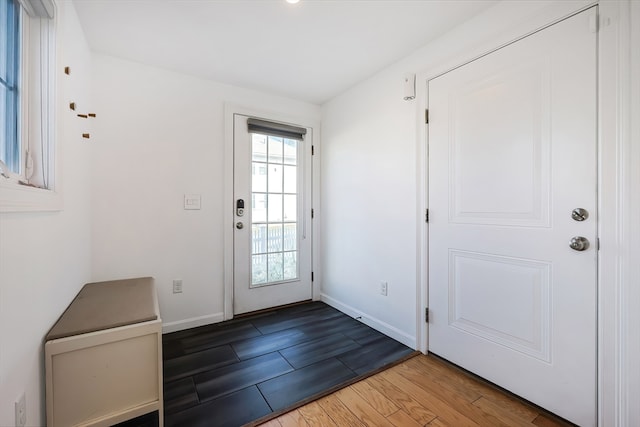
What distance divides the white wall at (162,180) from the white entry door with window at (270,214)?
0.60ft

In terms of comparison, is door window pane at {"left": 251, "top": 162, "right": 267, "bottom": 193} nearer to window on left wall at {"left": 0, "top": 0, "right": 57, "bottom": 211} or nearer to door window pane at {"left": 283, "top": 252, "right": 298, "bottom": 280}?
door window pane at {"left": 283, "top": 252, "right": 298, "bottom": 280}

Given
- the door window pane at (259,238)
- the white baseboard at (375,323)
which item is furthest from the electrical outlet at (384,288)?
the door window pane at (259,238)

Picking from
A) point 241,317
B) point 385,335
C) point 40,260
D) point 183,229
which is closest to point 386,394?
point 385,335

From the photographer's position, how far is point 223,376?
1.82 m

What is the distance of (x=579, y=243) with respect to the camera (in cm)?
135

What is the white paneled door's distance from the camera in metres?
1.35

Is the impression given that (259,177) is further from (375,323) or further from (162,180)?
(375,323)

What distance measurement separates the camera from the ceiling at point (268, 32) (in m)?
1.68

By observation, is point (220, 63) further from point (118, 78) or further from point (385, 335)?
point (385, 335)

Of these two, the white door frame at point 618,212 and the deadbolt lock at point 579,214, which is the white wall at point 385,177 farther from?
the deadbolt lock at point 579,214

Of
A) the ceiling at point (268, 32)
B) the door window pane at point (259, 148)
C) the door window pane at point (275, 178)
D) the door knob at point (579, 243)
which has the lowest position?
the door knob at point (579, 243)

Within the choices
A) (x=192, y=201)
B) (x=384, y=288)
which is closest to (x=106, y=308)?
(x=192, y=201)

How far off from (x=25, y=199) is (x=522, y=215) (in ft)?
7.48

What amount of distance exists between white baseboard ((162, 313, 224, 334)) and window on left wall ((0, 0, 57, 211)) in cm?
159
